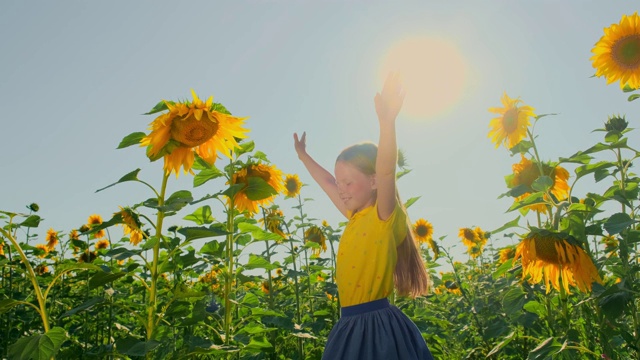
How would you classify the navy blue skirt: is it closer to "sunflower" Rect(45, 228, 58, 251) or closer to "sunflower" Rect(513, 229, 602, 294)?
"sunflower" Rect(513, 229, 602, 294)

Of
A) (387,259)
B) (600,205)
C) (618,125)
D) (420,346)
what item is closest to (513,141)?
(618,125)

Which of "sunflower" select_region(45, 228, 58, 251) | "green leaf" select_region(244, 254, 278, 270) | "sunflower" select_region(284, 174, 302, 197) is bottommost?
"green leaf" select_region(244, 254, 278, 270)

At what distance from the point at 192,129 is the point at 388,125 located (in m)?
0.93

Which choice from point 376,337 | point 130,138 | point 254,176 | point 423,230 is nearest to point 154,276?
point 130,138

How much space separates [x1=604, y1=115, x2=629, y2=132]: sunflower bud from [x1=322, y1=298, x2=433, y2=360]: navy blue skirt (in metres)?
1.88

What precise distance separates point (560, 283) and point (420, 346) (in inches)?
31.5

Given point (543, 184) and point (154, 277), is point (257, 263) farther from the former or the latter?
point (543, 184)

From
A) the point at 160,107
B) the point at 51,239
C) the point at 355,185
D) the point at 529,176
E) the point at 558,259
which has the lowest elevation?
the point at 558,259

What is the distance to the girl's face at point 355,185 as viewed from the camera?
9.05 ft

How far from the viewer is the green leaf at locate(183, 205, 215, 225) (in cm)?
290

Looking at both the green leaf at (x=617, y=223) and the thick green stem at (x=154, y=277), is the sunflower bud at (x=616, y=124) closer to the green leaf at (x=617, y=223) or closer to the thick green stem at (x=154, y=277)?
the green leaf at (x=617, y=223)

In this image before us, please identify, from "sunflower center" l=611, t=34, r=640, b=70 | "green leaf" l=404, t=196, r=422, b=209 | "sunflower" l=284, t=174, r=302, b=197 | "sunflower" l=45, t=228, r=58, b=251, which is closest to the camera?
"green leaf" l=404, t=196, r=422, b=209

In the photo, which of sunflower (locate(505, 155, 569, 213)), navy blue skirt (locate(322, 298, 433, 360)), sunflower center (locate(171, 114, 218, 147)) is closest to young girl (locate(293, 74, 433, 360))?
navy blue skirt (locate(322, 298, 433, 360))

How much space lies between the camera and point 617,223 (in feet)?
7.63
